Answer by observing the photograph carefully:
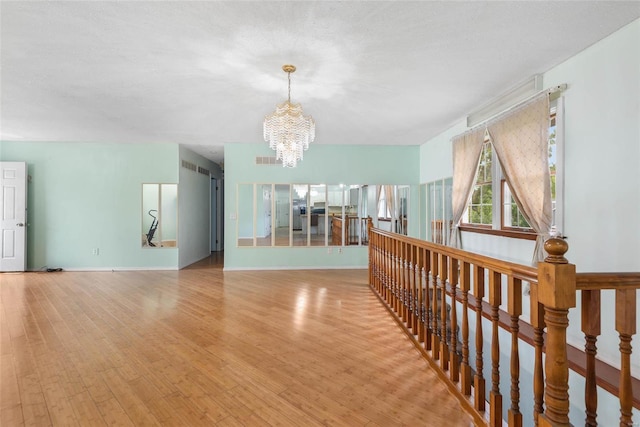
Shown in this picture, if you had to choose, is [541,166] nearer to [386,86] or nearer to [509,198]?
[509,198]

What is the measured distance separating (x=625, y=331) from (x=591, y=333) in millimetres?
120

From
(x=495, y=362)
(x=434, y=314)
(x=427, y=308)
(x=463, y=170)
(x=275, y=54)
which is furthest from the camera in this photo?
(x=463, y=170)

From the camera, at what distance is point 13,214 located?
5902 mm

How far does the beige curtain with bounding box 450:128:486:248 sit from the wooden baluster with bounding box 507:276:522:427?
341cm

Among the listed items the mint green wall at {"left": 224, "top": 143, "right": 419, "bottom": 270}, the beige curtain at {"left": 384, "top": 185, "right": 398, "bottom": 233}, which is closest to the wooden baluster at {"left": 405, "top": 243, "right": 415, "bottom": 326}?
the mint green wall at {"left": 224, "top": 143, "right": 419, "bottom": 270}

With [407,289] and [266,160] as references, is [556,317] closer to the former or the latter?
[407,289]

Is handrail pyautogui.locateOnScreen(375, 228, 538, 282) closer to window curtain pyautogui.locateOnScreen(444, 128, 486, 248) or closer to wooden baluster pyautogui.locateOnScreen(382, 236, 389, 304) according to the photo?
wooden baluster pyautogui.locateOnScreen(382, 236, 389, 304)

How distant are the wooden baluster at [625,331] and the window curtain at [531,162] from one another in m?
2.11

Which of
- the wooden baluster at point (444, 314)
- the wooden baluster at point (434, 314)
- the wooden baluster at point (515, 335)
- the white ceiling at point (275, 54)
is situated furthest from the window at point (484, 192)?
the wooden baluster at point (515, 335)

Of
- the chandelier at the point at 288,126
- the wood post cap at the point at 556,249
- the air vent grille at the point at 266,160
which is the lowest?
the wood post cap at the point at 556,249

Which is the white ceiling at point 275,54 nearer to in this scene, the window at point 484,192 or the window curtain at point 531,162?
the window curtain at point 531,162

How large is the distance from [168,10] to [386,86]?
7.69 ft

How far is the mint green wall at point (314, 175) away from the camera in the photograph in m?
6.36

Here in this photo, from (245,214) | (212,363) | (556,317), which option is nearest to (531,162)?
(556,317)
